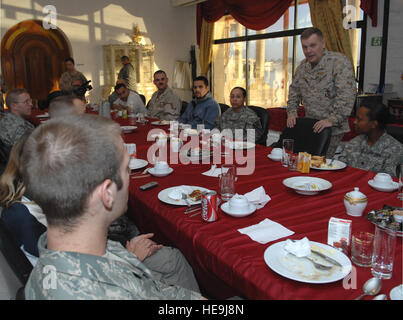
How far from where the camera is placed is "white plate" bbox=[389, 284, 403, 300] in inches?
33.6

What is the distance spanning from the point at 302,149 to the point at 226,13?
6.71 m

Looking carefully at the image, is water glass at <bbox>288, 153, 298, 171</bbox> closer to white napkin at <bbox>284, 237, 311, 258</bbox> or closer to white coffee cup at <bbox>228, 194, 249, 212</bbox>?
white coffee cup at <bbox>228, 194, 249, 212</bbox>

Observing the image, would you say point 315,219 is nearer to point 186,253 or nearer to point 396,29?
point 186,253

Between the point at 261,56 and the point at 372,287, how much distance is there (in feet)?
25.3

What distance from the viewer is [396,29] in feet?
17.2

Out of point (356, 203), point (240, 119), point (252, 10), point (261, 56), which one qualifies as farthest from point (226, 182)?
point (261, 56)

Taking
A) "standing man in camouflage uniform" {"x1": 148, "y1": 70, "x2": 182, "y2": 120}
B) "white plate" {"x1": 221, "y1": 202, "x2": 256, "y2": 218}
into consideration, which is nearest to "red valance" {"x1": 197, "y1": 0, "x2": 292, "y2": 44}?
"standing man in camouflage uniform" {"x1": 148, "y1": 70, "x2": 182, "y2": 120}

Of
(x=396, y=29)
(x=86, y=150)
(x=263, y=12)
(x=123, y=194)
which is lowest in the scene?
(x=123, y=194)

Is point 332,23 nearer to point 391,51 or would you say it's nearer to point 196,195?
point 391,51

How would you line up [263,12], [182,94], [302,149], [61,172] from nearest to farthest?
1. [61,172]
2. [302,149]
3. [263,12]
4. [182,94]

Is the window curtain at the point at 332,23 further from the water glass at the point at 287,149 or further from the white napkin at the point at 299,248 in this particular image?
the white napkin at the point at 299,248

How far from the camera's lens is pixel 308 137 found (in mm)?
2691

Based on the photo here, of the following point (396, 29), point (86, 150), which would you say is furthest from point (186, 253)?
point (396, 29)

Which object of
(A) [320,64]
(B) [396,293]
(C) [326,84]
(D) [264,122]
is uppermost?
(A) [320,64]
